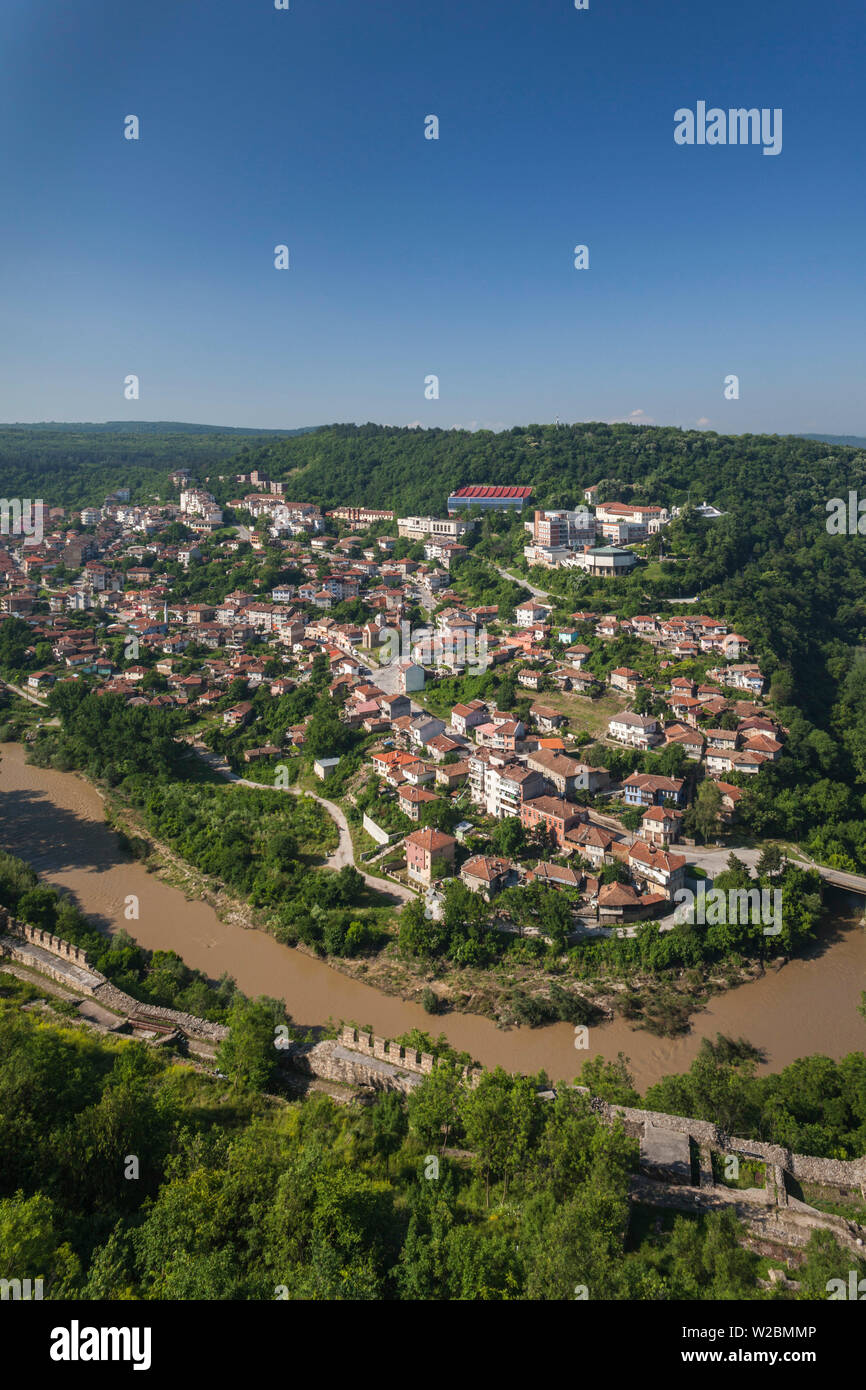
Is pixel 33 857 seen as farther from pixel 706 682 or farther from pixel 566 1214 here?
pixel 706 682

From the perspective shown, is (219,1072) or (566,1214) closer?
(566,1214)

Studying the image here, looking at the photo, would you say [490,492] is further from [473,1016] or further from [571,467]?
[473,1016]

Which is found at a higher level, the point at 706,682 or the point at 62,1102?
the point at 706,682

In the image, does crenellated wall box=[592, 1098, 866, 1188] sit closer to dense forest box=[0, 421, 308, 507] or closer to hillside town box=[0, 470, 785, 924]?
hillside town box=[0, 470, 785, 924]

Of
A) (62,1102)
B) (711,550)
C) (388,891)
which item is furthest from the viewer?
(711,550)

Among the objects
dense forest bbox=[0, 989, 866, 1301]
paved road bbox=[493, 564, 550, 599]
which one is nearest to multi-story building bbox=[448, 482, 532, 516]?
paved road bbox=[493, 564, 550, 599]

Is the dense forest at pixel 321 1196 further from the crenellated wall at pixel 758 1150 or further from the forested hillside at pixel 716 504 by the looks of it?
the forested hillside at pixel 716 504
